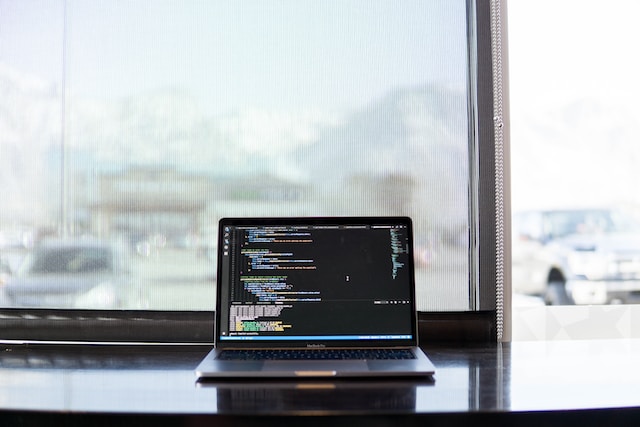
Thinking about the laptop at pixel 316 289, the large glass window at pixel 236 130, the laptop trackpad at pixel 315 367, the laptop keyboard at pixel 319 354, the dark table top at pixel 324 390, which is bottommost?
the dark table top at pixel 324 390

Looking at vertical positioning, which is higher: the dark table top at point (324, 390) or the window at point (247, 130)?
the window at point (247, 130)

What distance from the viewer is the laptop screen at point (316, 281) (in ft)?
4.06

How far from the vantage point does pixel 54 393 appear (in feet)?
3.28

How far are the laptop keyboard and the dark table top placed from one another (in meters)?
0.08

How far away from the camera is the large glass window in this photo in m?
1.44

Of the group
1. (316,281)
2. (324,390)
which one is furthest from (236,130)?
(324,390)

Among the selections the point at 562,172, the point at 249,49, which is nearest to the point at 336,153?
the point at 249,49

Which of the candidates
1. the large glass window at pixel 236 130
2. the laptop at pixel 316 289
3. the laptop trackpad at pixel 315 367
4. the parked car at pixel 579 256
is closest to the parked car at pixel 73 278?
the large glass window at pixel 236 130

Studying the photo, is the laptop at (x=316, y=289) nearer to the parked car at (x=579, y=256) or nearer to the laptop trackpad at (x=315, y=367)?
the laptop trackpad at (x=315, y=367)

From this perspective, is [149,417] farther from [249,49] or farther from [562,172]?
[562,172]

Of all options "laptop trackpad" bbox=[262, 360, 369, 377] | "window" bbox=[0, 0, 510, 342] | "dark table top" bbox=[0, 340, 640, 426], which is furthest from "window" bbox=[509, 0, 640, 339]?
"laptop trackpad" bbox=[262, 360, 369, 377]

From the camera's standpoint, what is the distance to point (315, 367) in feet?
3.59

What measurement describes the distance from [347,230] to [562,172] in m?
1.82

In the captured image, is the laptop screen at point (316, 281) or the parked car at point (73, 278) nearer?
the laptop screen at point (316, 281)
